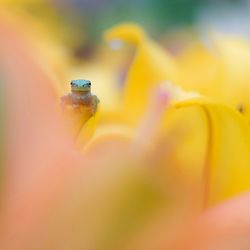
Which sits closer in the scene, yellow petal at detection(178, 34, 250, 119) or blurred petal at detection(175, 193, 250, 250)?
blurred petal at detection(175, 193, 250, 250)

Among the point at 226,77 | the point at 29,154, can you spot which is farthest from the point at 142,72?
the point at 29,154

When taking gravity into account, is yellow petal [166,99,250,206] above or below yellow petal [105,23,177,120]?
below

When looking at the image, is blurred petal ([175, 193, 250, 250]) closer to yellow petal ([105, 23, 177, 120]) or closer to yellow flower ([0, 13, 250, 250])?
yellow flower ([0, 13, 250, 250])

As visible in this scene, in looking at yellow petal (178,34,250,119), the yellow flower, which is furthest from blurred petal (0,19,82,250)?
yellow petal (178,34,250,119)

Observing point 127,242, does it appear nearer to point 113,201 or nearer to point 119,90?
point 113,201

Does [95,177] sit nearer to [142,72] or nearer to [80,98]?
[80,98]
